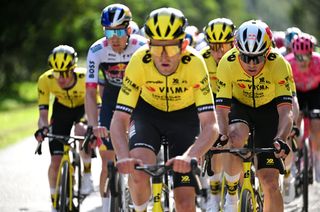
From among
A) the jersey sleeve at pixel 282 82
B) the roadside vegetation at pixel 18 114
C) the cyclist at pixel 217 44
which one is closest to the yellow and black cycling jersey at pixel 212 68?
the cyclist at pixel 217 44

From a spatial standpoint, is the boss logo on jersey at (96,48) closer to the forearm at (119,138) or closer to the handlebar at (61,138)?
the handlebar at (61,138)

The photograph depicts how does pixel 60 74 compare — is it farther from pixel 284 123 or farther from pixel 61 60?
pixel 284 123

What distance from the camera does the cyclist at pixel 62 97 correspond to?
396 inches

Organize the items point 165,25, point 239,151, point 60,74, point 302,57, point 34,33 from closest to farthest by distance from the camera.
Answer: point 165,25 < point 239,151 < point 60,74 < point 302,57 < point 34,33

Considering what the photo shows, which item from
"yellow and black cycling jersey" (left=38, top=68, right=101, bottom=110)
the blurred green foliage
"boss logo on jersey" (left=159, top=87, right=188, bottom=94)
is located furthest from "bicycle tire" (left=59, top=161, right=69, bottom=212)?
the blurred green foliage

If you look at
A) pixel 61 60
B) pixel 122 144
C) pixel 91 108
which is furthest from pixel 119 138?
pixel 61 60

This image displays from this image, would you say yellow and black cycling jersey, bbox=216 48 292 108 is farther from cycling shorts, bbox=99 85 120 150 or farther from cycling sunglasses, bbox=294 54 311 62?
cycling sunglasses, bbox=294 54 311 62

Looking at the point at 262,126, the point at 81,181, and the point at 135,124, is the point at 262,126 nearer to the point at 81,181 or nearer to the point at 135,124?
the point at 135,124

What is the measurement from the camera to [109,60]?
9.49 m

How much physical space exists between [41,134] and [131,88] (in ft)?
10.2

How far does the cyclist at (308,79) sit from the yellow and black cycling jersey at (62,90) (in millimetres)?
2779

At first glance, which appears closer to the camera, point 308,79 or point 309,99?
point 308,79

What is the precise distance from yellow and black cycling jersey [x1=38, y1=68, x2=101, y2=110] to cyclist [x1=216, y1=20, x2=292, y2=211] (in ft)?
9.08

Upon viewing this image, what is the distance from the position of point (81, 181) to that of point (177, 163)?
178 inches
